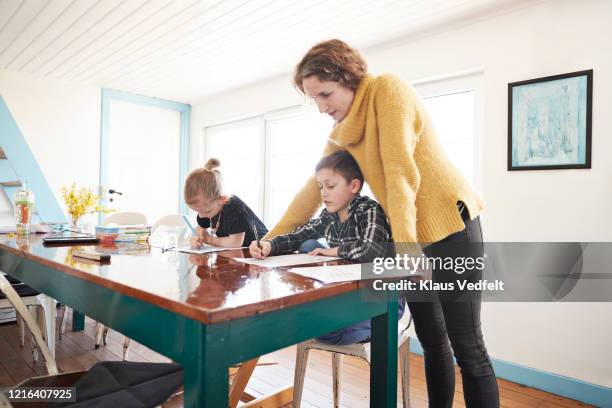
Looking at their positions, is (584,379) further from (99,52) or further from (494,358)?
(99,52)

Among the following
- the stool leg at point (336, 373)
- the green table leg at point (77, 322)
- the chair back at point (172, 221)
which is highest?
the chair back at point (172, 221)

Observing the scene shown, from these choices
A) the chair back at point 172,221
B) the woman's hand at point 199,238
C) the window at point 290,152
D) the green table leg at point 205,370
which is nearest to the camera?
the green table leg at point 205,370

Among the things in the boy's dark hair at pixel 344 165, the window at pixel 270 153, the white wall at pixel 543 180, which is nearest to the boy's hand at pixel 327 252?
the boy's dark hair at pixel 344 165

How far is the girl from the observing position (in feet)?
7.18

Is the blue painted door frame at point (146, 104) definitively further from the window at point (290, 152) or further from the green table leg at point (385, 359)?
the green table leg at point (385, 359)

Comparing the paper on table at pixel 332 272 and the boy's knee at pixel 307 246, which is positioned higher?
the boy's knee at pixel 307 246

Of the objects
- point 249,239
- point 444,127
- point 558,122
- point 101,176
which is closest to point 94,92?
point 101,176

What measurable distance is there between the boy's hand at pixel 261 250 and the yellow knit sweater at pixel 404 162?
1.30 ft

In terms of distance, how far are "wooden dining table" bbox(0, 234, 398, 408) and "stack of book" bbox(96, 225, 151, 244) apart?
1.56 feet

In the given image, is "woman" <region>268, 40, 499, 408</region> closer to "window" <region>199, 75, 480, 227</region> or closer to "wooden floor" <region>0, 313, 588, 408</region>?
"wooden floor" <region>0, 313, 588, 408</region>

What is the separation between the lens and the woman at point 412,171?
117cm

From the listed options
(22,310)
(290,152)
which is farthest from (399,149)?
(290,152)

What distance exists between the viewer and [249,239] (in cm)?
229

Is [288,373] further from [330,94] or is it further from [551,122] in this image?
[551,122]
